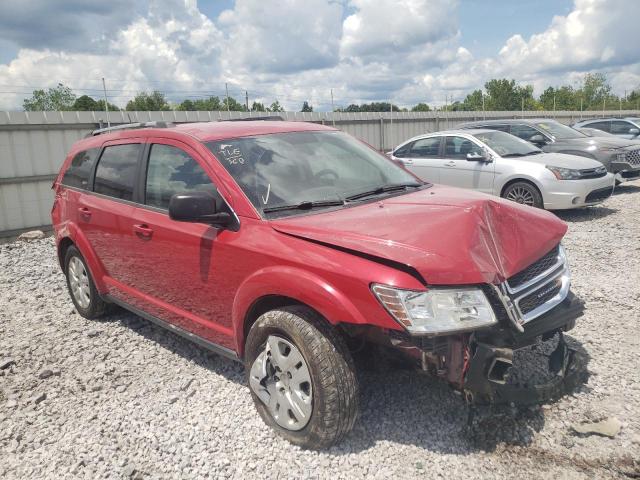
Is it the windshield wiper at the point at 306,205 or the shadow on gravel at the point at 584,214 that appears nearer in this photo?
the windshield wiper at the point at 306,205

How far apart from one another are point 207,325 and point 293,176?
1173mm

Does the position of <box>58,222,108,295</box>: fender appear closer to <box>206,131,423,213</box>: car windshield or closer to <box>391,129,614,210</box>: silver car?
<box>206,131,423,213</box>: car windshield

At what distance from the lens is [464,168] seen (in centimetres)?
980

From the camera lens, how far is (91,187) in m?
4.81

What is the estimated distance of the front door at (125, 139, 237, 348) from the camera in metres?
3.39

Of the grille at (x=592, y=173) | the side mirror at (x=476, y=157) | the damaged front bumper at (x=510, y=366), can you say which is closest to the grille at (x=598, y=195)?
the grille at (x=592, y=173)

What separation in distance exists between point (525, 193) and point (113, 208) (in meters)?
7.21

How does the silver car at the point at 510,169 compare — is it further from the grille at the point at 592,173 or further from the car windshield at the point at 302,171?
the car windshield at the point at 302,171

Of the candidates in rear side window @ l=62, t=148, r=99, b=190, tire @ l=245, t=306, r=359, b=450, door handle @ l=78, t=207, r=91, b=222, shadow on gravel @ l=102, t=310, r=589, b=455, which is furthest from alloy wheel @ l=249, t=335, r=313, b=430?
rear side window @ l=62, t=148, r=99, b=190

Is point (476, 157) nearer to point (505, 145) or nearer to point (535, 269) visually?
point (505, 145)

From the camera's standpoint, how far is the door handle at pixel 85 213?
4.70 m

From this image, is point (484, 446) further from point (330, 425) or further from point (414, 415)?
point (330, 425)

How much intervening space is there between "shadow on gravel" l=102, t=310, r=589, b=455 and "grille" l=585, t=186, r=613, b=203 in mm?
6125

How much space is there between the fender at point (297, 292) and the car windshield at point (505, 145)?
298 inches
